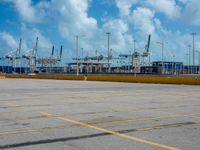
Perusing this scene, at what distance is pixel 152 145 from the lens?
7.46 m

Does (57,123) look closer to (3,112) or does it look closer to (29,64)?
(3,112)

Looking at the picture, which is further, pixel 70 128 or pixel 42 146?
pixel 70 128

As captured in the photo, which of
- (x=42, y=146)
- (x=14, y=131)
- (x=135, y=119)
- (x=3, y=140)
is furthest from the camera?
(x=135, y=119)

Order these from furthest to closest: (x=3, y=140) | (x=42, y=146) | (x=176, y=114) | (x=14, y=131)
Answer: (x=176, y=114), (x=14, y=131), (x=3, y=140), (x=42, y=146)

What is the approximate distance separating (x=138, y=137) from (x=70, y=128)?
7.05ft

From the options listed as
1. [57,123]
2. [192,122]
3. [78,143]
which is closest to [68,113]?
[57,123]

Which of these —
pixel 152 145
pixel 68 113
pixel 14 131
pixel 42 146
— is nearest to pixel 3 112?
pixel 68 113

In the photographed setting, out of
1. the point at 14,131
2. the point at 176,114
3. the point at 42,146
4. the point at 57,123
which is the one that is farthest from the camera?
the point at 176,114

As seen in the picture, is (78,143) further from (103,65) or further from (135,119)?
(103,65)

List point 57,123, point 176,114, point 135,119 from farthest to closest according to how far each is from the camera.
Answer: point 176,114, point 135,119, point 57,123

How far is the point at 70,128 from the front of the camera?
31.8 ft

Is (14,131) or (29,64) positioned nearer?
(14,131)

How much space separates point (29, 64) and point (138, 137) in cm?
14993

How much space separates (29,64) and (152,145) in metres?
151
